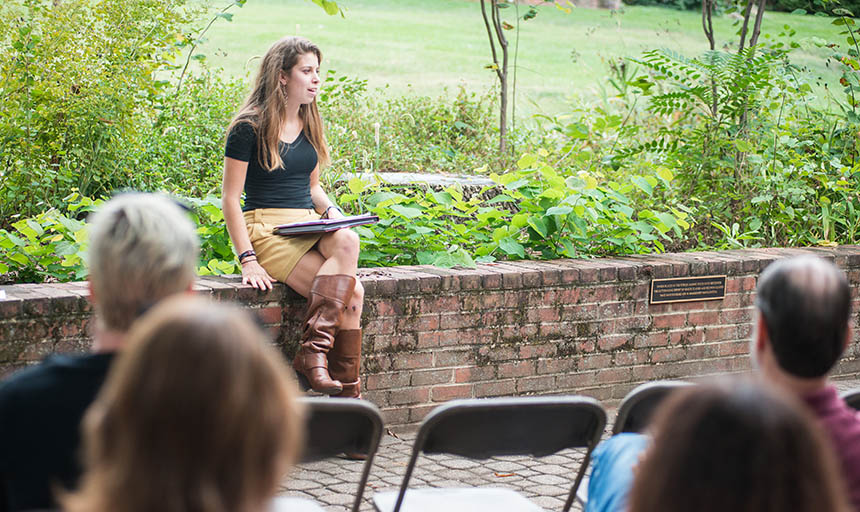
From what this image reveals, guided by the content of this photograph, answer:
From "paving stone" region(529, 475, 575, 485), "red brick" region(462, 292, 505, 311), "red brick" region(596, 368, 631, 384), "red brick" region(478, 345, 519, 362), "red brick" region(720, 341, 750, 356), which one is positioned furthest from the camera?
"red brick" region(720, 341, 750, 356)

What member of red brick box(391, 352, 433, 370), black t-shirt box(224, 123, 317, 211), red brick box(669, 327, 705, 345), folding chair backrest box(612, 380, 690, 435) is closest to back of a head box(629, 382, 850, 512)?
folding chair backrest box(612, 380, 690, 435)

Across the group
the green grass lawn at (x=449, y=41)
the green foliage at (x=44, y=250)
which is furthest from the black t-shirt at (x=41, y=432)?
the green grass lawn at (x=449, y=41)

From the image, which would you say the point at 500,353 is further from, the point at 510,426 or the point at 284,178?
Result: the point at 510,426

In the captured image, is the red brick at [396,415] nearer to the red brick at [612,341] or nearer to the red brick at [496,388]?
the red brick at [496,388]

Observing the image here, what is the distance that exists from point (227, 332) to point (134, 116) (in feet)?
18.8

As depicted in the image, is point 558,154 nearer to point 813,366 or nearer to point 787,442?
point 813,366

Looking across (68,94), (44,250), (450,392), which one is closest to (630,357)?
(450,392)

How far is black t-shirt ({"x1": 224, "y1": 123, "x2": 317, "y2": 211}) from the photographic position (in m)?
5.04

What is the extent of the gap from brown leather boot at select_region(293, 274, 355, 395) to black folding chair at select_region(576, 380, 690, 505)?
1.92m

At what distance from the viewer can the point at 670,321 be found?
6.03 metres

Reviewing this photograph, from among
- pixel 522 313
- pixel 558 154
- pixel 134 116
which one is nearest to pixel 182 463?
pixel 522 313

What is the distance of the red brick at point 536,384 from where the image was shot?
18.5 feet

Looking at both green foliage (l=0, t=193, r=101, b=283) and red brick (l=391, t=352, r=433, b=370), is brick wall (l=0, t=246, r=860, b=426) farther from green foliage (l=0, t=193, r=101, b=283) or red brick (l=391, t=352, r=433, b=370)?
green foliage (l=0, t=193, r=101, b=283)

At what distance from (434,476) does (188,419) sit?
3322 millimetres
